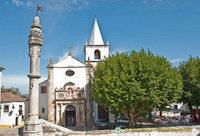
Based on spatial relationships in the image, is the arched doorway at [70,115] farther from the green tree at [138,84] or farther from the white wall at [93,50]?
the white wall at [93,50]

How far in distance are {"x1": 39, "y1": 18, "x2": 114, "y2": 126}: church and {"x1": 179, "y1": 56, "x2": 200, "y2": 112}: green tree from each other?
11.4 meters

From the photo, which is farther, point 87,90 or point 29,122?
point 87,90

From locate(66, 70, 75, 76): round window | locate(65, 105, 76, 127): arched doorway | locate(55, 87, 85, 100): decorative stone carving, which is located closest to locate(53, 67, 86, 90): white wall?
locate(66, 70, 75, 76): round window

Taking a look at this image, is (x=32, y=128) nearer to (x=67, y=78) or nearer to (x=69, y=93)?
(x=69, y=93)

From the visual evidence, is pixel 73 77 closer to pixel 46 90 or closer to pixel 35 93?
pixel 46 90

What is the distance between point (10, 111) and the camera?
92.6ft

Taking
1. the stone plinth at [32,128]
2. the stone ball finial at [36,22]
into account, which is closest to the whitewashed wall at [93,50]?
the stone ball finial at [36,22]

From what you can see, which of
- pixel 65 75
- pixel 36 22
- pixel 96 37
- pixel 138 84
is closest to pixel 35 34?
pixel 36 22

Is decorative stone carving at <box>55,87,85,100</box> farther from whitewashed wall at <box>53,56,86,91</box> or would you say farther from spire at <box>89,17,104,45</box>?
spire at <box>89,17,104,45</box>

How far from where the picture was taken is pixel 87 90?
86.9ft

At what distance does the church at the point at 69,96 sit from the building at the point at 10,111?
199 inches

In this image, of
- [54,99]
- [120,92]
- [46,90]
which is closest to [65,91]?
[54,99]

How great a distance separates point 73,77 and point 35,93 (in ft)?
46.9

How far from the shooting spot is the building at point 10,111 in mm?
27897
